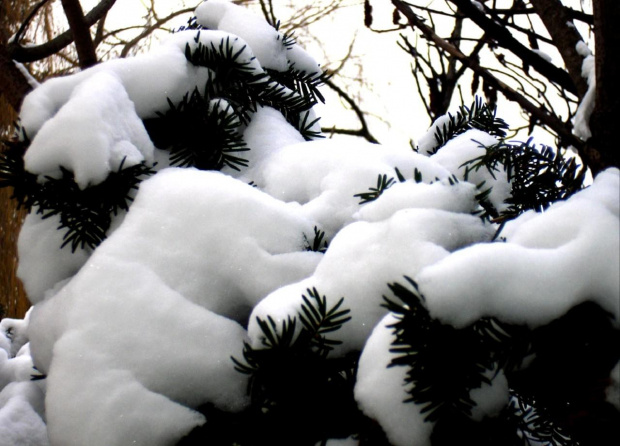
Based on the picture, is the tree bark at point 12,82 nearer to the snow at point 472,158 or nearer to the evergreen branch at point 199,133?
the evergreen branch at point 199,133

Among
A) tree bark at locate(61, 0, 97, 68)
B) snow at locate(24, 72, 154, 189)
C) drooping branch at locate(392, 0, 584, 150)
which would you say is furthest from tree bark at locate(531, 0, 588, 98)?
tree bark at locate(61, 0, 97, 68)

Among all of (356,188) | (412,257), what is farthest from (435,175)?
(412,257)

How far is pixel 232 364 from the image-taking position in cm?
45

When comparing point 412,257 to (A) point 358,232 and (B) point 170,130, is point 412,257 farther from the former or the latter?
(B) point 170,130

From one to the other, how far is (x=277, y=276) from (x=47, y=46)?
846mm

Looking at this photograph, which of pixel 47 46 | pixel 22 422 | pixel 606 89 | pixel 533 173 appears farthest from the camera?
pixel 47 46

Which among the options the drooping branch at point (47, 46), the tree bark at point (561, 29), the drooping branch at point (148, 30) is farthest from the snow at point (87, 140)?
the drooping branch at point (148, 30)

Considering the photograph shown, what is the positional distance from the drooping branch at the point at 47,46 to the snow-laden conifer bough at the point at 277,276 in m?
0.44

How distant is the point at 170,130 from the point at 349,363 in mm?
393

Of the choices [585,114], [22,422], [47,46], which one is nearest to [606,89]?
[585,114]

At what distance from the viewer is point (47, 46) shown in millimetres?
1021

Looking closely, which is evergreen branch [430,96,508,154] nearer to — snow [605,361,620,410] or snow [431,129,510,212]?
snow [431,129,510,212]

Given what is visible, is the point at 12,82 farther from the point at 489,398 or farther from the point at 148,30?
the point at 148,30

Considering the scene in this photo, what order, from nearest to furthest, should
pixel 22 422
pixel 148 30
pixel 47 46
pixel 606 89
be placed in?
pixel 606 89
pixel 22 422
pixel 47 46
pixel 148 30
